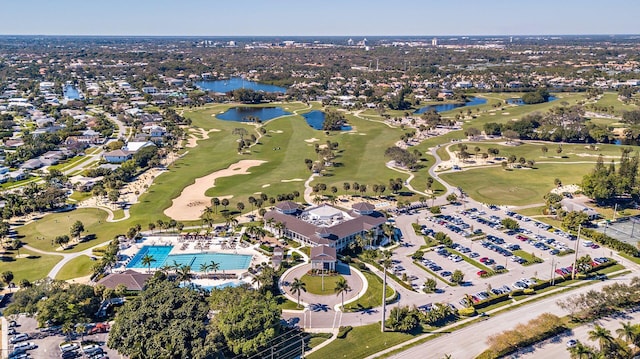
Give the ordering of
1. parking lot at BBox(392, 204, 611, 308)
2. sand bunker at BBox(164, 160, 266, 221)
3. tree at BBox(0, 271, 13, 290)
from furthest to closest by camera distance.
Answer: sand bunker at BBox(164, 160, 266, 221)
parking lot at BBox(392, 204, 611, 308)
tree at BBox(0, 271, 13, 290)

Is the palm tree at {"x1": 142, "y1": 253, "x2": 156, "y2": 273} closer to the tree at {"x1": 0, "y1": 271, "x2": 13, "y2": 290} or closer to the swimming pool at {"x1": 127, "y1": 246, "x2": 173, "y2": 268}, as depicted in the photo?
the swimming pool at {"x1": 127, "y1": 246, "x2": 173, "y2": 268}

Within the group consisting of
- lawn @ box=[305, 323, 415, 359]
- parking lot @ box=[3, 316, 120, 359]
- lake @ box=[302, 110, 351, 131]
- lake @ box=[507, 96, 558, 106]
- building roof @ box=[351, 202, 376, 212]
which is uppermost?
lake @ box=[507, 96, 558, 106]

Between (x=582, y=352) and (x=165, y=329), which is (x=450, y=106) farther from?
(x=165, y=329)

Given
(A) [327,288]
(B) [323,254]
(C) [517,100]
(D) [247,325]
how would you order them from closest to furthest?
(D) [247,325] → (A) [327,288] → (B) [323,254] → (C) [517,100]

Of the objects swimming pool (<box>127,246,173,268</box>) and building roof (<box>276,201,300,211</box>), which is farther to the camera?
building roof (<box>276,201,300,211</box>)

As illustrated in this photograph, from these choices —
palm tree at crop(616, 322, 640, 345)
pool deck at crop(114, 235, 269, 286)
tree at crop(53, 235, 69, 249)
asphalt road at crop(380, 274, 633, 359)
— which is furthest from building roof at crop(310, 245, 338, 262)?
tree at crop(53, 235, 69, 249)

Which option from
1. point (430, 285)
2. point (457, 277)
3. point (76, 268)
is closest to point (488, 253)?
point (457, 277)
